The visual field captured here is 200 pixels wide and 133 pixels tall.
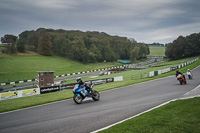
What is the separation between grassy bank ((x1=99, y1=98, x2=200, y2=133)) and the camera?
651cm

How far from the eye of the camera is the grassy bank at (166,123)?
21.4ft

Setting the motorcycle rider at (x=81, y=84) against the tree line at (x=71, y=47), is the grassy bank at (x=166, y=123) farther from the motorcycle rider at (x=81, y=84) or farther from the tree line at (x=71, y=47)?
the tree line at (x=71, y=47)

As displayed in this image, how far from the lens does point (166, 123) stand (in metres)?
7.16

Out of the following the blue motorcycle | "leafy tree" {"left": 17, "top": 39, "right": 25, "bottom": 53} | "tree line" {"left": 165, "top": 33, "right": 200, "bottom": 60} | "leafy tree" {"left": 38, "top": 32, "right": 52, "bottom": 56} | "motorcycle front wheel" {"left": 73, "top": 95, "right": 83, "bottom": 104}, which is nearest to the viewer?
the blue motorcycle

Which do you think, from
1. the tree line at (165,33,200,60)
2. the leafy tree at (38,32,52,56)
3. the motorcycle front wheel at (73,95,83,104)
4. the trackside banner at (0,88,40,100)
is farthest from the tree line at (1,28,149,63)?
the motorcycle front wheel at (73,95,83,104)

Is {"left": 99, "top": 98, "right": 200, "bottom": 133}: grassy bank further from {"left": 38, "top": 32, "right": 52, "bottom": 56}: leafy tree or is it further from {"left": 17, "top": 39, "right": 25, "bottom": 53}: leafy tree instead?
{"left": 17, "top": 39, "right": 25, "bottom": 53}: leafy tree

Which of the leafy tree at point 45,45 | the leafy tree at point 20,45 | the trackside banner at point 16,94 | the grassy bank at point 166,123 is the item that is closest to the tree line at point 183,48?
the leafy tree at point 45,45

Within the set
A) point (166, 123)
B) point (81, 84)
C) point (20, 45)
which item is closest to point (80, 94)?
point (81, 84)

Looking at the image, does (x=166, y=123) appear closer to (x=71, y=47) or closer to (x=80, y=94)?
(x=80, y=94)

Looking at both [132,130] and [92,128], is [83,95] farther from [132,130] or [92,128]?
[132,130]

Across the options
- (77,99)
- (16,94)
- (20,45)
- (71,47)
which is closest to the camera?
(77,99)

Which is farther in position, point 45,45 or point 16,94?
point 45,45

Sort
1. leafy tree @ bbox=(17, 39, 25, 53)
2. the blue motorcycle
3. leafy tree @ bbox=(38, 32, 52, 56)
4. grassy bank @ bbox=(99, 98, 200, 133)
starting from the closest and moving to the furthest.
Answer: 1. grassy bank @ bbox=(99, 98, 200, 133)
2. the blue motorcycle
3. leafy tree @ bbox=(17, 39, 25, 53)
4. leafy tree @ bbox=(38, 32, 52, 56)

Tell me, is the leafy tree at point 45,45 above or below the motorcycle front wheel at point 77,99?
above
